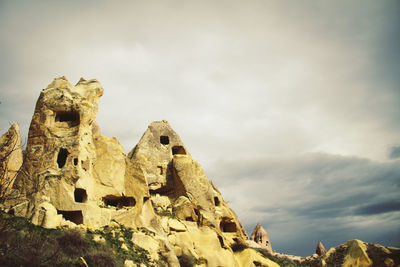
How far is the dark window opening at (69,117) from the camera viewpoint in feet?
85.6

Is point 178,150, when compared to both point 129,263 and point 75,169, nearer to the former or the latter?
point 75,169

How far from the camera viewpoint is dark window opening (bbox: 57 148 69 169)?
79.5 ft

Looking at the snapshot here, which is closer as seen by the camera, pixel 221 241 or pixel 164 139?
pixel 221 241

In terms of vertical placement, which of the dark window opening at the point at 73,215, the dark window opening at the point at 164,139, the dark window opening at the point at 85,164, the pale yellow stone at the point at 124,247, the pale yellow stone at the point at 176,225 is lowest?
the pale yellow stone at the point at 124,247

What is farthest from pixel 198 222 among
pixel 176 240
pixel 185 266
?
pixel 185 266

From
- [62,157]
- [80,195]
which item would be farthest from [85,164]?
[80,195]

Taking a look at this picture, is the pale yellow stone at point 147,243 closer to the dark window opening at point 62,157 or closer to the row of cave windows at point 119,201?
the row of cave windows at point 119,201

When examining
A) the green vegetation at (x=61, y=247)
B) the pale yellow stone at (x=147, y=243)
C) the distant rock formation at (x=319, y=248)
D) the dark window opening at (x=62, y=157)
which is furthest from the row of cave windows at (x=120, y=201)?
the distant rock formation at (x=319, y=248)

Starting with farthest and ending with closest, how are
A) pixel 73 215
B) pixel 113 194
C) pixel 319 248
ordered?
pixel 319 248, pixel 113 194, pixel 73 215

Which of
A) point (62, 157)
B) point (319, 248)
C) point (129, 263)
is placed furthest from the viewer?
point (319, 248)

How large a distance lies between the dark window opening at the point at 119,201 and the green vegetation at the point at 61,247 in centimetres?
375

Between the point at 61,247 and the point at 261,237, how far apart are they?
47.6m

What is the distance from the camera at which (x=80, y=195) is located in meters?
23.5

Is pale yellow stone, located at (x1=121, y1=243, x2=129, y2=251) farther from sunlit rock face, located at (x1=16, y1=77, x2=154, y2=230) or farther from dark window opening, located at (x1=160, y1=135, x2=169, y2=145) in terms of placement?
dark window opening, located at (x1=160, y1=135, x2=169, y2=145)
